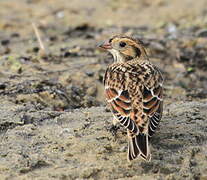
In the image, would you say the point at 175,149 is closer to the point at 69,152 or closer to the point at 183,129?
the point at 183,129

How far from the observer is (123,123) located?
21.4 feet

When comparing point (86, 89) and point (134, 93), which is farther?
point (86, 89)

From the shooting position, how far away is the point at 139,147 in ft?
20.5

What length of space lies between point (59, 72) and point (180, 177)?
13.3 feet

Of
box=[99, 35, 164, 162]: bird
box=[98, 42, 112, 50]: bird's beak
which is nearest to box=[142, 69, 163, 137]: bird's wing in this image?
box=[99, 35, 164, 162]: bird

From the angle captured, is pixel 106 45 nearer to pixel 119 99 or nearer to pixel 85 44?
pixel 119 99

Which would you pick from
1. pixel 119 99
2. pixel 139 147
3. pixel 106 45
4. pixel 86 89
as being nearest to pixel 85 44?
pixel 86 89

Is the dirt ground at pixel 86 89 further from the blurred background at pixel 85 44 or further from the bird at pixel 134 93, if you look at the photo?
the bird at pixel 134 93

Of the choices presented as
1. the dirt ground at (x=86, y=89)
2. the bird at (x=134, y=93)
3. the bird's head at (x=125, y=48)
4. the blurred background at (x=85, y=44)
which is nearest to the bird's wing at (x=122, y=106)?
the bird at (x=134, y=93)

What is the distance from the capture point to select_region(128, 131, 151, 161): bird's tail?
6198 mm

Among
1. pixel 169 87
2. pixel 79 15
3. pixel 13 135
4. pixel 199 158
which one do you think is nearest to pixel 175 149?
pixel 199 158

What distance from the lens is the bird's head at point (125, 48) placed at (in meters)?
8.04

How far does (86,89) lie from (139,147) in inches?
127

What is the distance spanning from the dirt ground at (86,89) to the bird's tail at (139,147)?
15 centimetres
